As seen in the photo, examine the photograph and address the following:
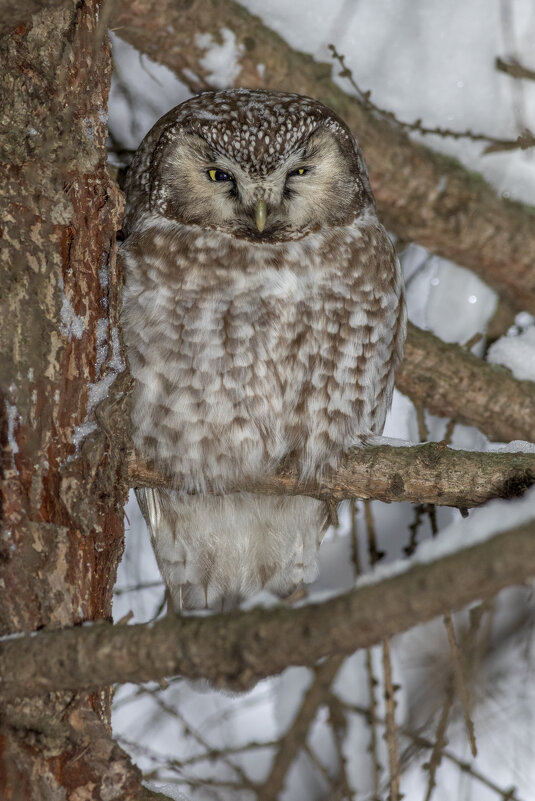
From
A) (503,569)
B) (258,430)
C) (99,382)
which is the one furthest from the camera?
(258,430)

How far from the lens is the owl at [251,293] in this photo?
245 cm

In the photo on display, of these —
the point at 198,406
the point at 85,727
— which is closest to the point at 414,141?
the point at 198,406

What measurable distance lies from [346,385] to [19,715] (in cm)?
128

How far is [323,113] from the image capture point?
8.68ft

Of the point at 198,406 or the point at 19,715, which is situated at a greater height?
the point at 198,406

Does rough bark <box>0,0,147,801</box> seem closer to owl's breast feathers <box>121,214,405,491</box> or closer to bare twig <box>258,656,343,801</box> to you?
owl's breast feathers <box>121,214,405,491</box>

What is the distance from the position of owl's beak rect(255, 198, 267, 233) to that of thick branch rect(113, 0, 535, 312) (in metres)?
1.04

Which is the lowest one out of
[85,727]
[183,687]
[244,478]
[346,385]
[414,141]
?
[183,687]

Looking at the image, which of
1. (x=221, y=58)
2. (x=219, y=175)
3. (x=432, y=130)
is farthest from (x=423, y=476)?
(x=221, y=58)

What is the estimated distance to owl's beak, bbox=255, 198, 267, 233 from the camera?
244 cm

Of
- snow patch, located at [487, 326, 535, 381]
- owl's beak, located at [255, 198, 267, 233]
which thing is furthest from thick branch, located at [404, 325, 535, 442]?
owl's beak, located at [255, 198, 267, 233]

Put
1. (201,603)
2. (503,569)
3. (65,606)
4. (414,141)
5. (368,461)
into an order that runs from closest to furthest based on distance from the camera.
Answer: (503,569) < (65,606) < (368,461) < (201,603) < (414,141)

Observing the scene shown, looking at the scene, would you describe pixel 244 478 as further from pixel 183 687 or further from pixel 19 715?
pixel 183 687

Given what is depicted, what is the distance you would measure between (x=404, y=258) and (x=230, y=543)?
1.38 meters
